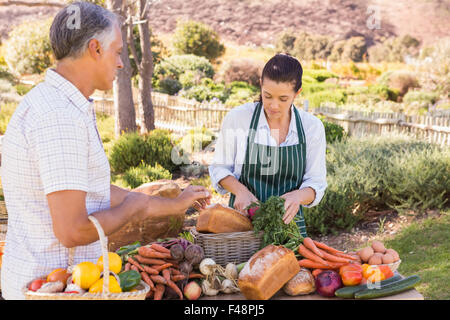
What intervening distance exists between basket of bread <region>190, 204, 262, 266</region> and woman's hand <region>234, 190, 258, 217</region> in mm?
238

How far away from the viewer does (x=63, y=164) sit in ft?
4.93

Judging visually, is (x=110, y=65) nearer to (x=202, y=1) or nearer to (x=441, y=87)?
(x=441, y=87)

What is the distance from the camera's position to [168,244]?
94.4 inches

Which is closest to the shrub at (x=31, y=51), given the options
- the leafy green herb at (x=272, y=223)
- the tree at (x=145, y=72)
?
the tree at (x=145, y=72)

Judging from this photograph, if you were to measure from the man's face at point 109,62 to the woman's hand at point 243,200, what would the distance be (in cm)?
119

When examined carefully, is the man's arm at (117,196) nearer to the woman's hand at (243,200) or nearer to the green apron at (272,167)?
the woman's hand at (243,200)

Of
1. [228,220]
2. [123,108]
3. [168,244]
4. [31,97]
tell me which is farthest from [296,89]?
[123,108]

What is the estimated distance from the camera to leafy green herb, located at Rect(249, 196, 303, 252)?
93.1 inches

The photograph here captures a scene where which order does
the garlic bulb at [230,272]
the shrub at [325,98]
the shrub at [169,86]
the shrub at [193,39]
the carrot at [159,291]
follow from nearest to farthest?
the carrot at [159,291] < the garlic bulb at [230,272] < the shrub at [169,86] < the shrub at [325,98] < the shrub at [193,39]

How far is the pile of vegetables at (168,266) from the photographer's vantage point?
2168mm

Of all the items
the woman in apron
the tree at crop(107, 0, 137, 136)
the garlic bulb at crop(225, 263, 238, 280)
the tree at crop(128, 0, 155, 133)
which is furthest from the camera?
the tree at crop(128, 0, 155, 133)

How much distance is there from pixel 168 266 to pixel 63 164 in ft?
3.16

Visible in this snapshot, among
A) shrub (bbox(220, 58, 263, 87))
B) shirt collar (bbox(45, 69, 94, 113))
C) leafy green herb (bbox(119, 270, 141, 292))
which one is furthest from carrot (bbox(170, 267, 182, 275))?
shrub (bbox(220, 58, 263, 87))

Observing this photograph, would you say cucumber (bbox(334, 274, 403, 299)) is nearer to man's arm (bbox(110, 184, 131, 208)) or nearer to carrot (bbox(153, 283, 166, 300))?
carrot (bbox(153, 283, 166, 300))
